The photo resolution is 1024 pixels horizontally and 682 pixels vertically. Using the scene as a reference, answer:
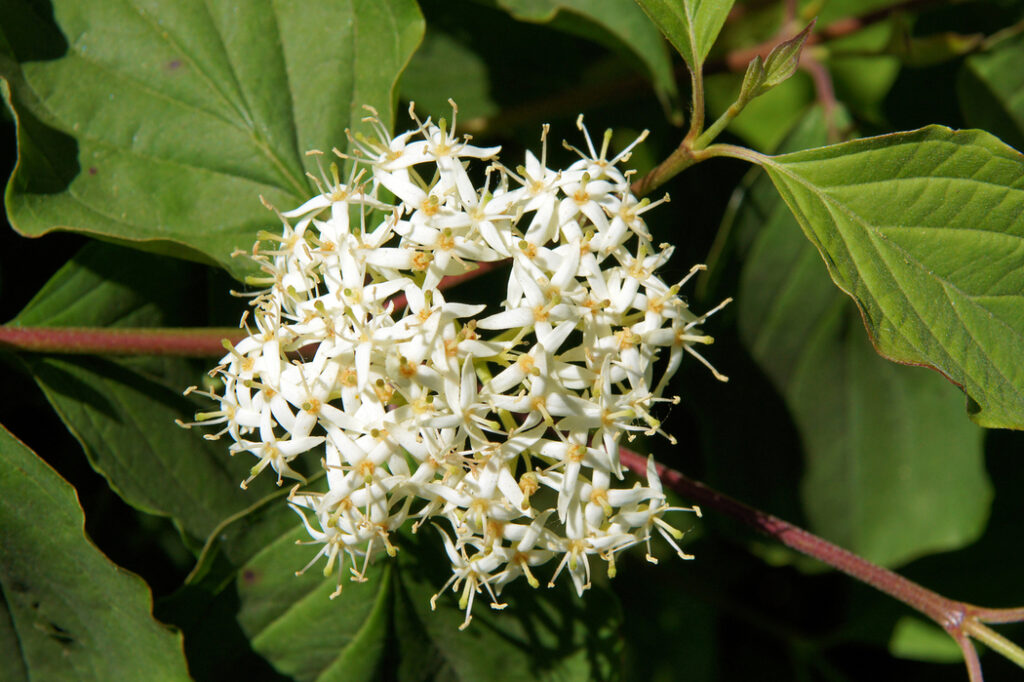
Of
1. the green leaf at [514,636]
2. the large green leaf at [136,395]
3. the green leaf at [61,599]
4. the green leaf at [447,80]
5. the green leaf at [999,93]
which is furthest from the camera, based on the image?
the green leaf at [447,80]

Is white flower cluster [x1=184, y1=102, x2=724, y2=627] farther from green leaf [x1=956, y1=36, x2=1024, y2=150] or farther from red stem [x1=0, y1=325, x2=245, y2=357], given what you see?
green leaf [x1=956, y1=36, x2=1024, y2=150]

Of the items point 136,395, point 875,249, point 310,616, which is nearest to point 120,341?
point 136,395

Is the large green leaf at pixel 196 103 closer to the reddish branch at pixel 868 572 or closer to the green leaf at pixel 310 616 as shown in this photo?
the green leaf at pixel 310 616

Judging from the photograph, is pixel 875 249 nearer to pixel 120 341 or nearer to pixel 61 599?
pixel 120 341

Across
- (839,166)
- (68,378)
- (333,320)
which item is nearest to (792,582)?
(839,166)

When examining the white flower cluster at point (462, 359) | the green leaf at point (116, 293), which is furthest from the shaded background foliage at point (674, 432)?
the white flower cluster at point (462, 359)

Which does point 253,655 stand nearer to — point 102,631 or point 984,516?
point 102,631

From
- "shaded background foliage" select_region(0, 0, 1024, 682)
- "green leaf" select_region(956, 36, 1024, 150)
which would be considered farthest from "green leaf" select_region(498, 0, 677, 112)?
"green leaf" select_region(956, 36, 1024, 150)
